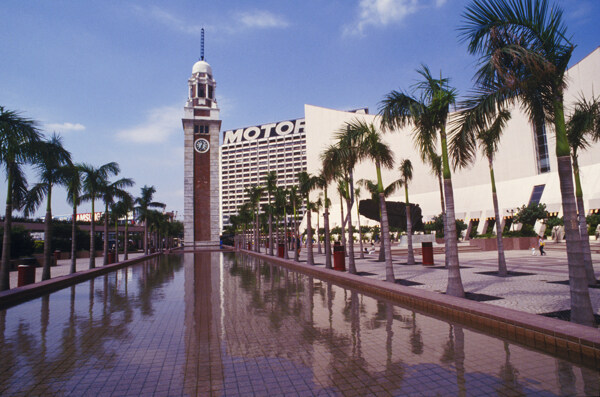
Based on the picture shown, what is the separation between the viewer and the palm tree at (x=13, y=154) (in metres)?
11.9

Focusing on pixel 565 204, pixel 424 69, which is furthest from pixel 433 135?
pixel 565 204

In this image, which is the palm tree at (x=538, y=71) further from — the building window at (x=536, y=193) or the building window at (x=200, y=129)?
the building window at (x=200, y=129)

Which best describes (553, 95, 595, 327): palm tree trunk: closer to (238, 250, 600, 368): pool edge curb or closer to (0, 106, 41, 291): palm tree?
(238, 250, 600, 368): pool edge curb

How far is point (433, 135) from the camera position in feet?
37.3

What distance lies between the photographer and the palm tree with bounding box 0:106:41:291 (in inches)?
470

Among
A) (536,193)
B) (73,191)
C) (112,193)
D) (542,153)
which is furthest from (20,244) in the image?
(542,153)

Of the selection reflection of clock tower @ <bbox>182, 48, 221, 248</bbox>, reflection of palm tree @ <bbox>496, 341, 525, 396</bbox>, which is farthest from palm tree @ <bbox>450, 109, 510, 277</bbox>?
reflection of clock tower @ <bbox>182, 48, 221, 248</bbox>

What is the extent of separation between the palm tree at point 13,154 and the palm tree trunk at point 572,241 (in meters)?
13.9

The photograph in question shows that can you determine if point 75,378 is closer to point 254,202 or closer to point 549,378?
point 549,378

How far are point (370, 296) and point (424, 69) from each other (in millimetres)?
6549

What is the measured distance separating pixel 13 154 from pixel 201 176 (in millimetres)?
59416

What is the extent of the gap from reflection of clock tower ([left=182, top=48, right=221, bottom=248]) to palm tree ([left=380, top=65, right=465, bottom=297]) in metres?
62.1

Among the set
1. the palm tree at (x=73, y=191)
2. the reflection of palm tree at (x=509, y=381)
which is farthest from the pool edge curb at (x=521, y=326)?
the palm tree at (x=73, y=191)

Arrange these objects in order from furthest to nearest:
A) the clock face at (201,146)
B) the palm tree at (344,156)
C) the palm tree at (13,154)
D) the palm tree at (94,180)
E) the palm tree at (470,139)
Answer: the clock face at (201,146)
the palm tree at (94,180)
the palm tree at (344,156)
the palm tree at (13,154)
the palm tree at (470,139)
